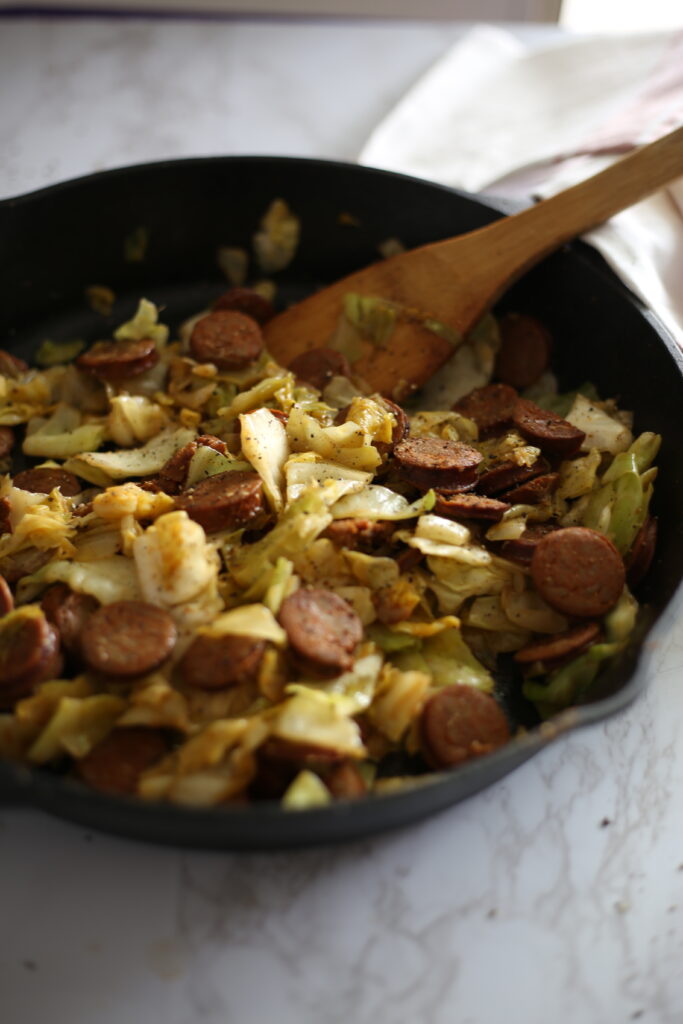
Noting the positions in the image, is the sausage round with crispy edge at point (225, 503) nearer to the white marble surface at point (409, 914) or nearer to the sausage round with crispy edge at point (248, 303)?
the white marble surface at point (409, 914)

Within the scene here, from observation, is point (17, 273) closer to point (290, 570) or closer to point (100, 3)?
point (290, 570)

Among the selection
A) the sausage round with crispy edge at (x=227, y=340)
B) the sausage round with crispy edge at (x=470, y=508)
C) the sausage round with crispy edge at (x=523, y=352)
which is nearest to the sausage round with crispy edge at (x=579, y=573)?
the sausage round with crispy edge at (x=470, y=508)

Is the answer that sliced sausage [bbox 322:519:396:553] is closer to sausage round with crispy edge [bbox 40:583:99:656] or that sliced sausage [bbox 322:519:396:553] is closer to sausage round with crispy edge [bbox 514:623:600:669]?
sausage round with crispy edge [bbox 514:623:600:669]

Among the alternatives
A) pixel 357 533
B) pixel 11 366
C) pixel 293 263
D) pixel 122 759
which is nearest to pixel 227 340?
pixel 293 263

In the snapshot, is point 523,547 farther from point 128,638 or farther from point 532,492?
point 128,638

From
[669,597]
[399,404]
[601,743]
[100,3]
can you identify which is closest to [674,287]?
[399,404]

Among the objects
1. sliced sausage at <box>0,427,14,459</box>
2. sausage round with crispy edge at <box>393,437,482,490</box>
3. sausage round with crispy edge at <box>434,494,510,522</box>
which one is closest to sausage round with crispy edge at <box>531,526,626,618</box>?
sausage round with crispy edge at <box>434,494,510,522</box>
